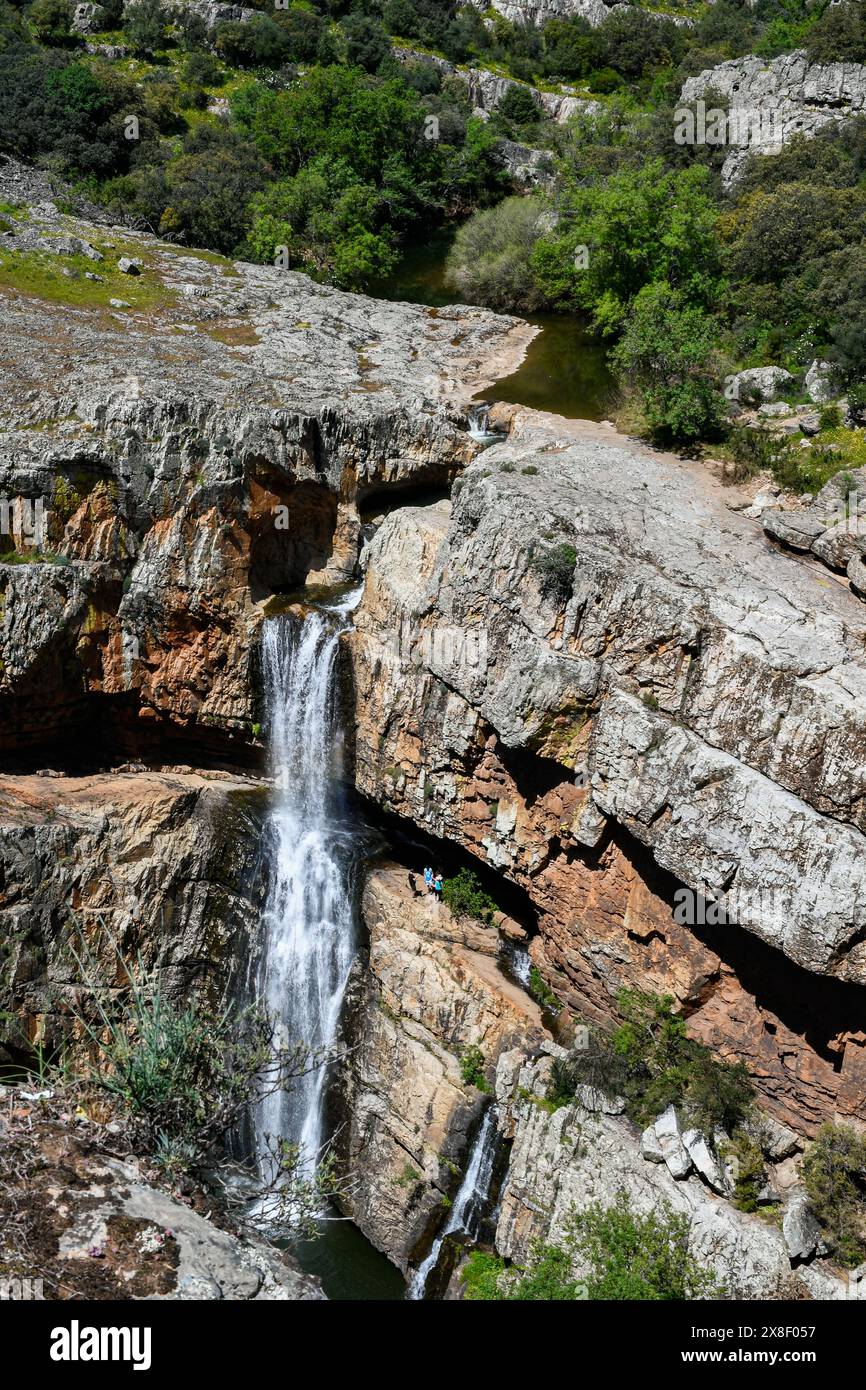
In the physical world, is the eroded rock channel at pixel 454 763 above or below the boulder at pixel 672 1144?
above

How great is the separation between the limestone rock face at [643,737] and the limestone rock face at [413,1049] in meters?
1.57

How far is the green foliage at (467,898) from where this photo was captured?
22.9 meters

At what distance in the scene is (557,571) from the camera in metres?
19.7

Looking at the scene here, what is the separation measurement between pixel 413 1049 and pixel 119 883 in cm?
680

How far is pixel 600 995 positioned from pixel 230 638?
10.8m

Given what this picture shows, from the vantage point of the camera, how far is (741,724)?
59.0ft

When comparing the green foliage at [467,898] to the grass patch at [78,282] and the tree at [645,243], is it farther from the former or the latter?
the grass patch at [78,282]

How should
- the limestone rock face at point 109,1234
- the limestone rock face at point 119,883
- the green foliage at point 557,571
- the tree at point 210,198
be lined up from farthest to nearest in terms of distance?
the tree at point 210,198
the limestone rock face at point 119,883
the green foliage at point 557,571
the limestone rock face at point 109,1234

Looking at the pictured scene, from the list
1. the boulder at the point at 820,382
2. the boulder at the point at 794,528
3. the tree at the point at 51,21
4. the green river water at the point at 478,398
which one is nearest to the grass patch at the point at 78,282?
the green river water at the point at 478,398

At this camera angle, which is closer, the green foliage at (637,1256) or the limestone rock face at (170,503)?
the green foliage at (637,1256)

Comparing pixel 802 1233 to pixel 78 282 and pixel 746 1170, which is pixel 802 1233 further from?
pixel 78 282

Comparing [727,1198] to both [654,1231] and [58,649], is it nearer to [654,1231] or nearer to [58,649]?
[654,1231]

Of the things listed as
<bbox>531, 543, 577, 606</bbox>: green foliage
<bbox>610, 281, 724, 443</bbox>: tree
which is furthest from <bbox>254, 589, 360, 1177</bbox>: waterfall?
<bbox>610, 281, 724, 443</bbox>: tree
